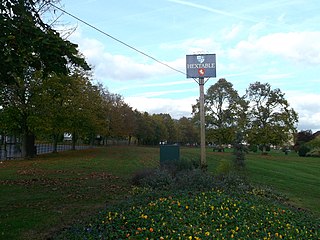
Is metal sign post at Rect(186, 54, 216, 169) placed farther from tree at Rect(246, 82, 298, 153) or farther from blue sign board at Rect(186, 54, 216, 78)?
tree at Rect(246, 82, 298, 153)

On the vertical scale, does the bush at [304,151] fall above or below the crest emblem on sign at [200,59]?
below

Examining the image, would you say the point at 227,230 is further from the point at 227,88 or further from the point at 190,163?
the point at 227,88

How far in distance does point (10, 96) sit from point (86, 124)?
334 inches

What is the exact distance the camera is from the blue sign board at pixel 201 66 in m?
15.3

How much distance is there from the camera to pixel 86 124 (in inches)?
1224

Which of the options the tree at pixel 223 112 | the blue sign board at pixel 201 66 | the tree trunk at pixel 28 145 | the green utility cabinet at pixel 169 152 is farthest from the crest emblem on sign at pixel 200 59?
the tree at pixel 223 112

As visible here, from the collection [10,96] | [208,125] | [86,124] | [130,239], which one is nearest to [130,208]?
[130,239]

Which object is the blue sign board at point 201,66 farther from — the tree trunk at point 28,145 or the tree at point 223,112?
the tree at point 223,112

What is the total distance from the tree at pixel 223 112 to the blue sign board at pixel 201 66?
32.8 metres

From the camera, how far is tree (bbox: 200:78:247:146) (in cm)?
4806

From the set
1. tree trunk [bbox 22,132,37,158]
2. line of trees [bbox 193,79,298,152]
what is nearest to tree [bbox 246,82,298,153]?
line of trees [bbox 193,79,298,152]

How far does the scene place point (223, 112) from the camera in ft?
163

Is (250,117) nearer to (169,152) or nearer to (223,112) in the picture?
(223,112)

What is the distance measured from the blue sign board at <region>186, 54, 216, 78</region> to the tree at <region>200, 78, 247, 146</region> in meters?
32.8
